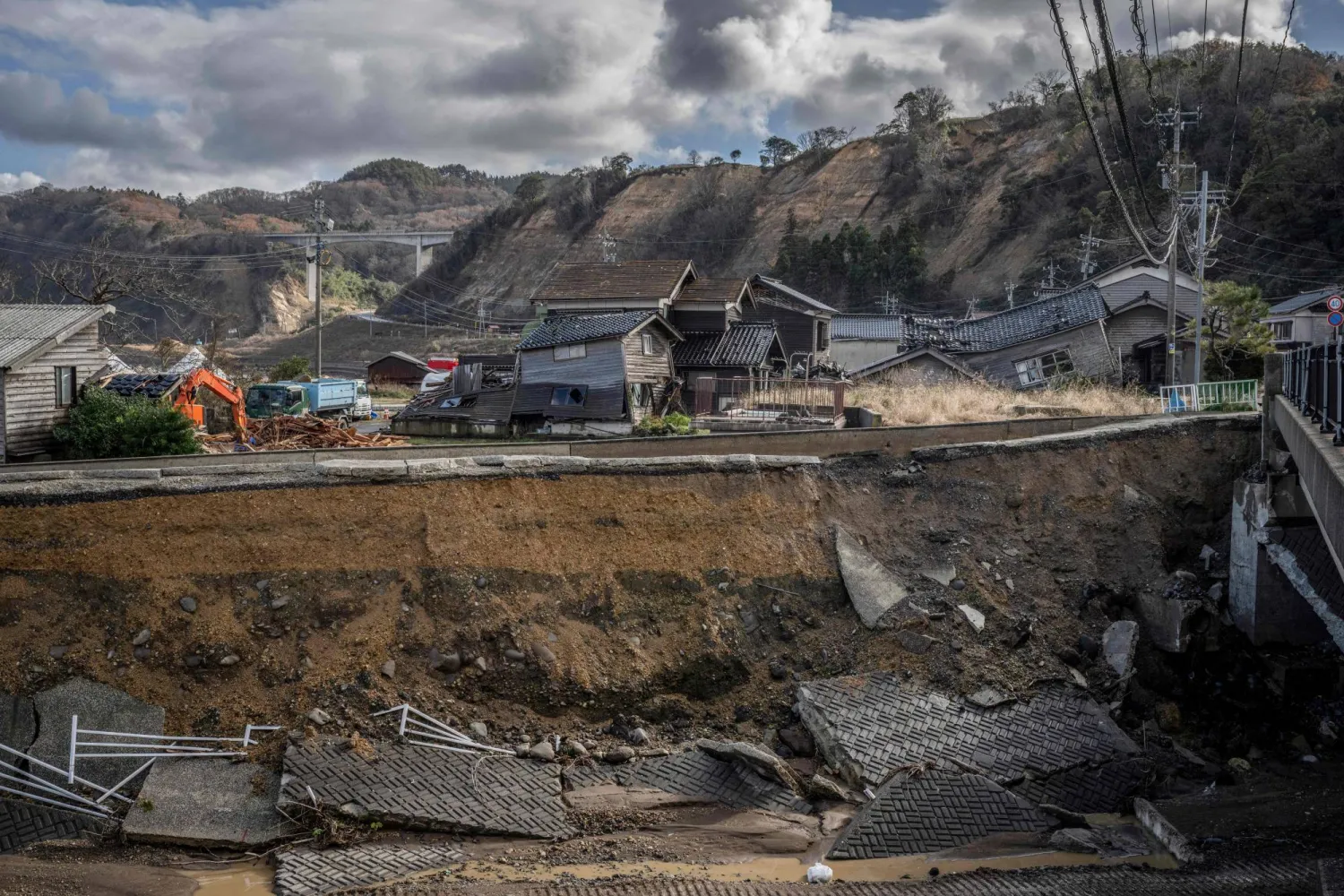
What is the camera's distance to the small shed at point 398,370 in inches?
2000

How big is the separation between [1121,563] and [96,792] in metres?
12.7

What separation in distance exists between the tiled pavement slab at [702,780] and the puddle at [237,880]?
290 centimetres

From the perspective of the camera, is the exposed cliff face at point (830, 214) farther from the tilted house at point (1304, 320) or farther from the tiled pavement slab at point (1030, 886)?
the tiled pavement slab at point (1030, 886)

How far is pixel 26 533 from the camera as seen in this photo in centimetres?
1154

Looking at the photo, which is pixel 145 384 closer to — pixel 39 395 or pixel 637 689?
pixel 39 395

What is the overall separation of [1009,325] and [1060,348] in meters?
2.88

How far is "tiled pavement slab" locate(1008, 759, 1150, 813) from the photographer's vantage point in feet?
36.6

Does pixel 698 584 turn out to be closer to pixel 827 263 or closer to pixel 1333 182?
pixel 1333 182

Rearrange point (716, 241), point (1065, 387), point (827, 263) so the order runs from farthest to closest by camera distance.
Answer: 1. point (716, 241)
2. point (827, 263)
3. point (1065, 387)

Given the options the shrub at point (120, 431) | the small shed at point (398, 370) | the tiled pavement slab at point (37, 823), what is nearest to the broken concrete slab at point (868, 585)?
the tiled pavement slab at point (37, 823)

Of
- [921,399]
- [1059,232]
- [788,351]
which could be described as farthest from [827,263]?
[921,399]

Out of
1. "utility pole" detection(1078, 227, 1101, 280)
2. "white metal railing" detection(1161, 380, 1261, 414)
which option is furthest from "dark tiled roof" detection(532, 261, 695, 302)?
"utility pole" detection(1078, 227, 1101, 280)

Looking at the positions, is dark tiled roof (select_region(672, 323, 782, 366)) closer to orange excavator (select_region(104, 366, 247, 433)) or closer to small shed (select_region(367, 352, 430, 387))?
orange excavator (select_region(104, 366, 247, 433))

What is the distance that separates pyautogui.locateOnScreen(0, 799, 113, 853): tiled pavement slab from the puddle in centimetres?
121
